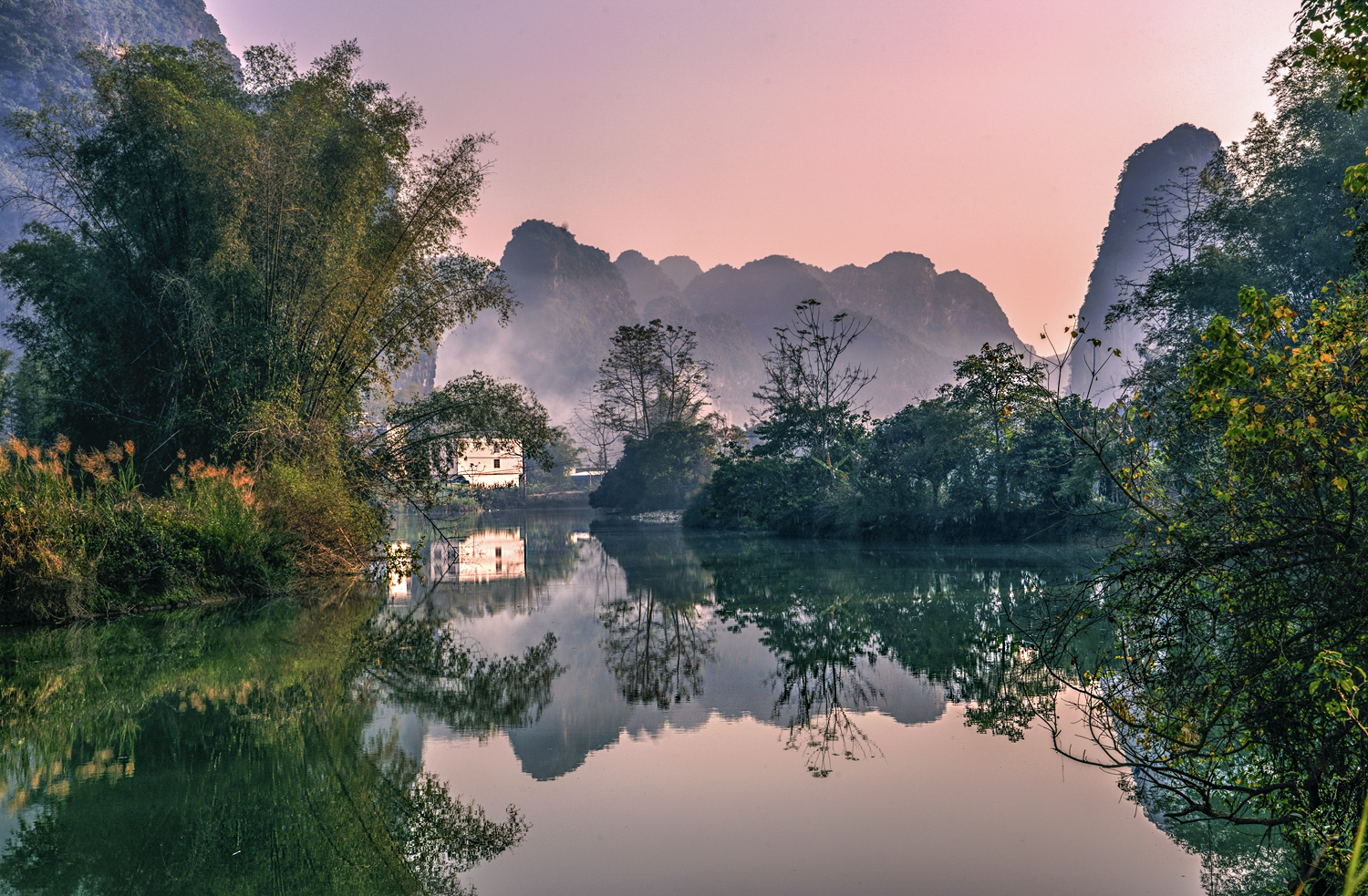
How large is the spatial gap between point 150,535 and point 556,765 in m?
9.05

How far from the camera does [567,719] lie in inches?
279

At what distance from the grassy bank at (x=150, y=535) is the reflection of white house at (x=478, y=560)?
3.20m

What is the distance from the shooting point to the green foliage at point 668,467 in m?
43.9

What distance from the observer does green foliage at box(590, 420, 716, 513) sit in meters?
43.9

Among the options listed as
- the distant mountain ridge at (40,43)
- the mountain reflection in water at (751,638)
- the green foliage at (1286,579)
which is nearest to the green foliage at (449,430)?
the mountain reflection in water at (751,638)

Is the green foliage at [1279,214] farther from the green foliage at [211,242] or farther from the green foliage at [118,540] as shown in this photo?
the green foliage at [118,540]

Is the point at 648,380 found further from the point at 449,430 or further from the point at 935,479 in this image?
the point at 449,430

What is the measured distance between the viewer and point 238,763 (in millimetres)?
6008

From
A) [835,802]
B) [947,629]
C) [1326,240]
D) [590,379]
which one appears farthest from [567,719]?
[590,379]

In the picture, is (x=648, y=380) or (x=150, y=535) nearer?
(x=150, y=535)

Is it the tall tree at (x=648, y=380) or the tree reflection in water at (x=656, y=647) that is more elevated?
the tall tree at (x=648, y=380)

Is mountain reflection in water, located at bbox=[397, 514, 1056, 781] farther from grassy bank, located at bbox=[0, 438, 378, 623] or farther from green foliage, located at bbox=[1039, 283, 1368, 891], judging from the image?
green foliage, located at bbox=[1039, 283, 1368, 891]

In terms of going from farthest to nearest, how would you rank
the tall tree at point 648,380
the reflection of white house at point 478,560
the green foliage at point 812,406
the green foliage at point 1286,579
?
the tall tree at point 648,380, the green foliage at point 812,406, the reflection of white house at point 478,560, the green foliage at point 1286,579

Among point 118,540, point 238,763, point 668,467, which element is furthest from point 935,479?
point 238,763
